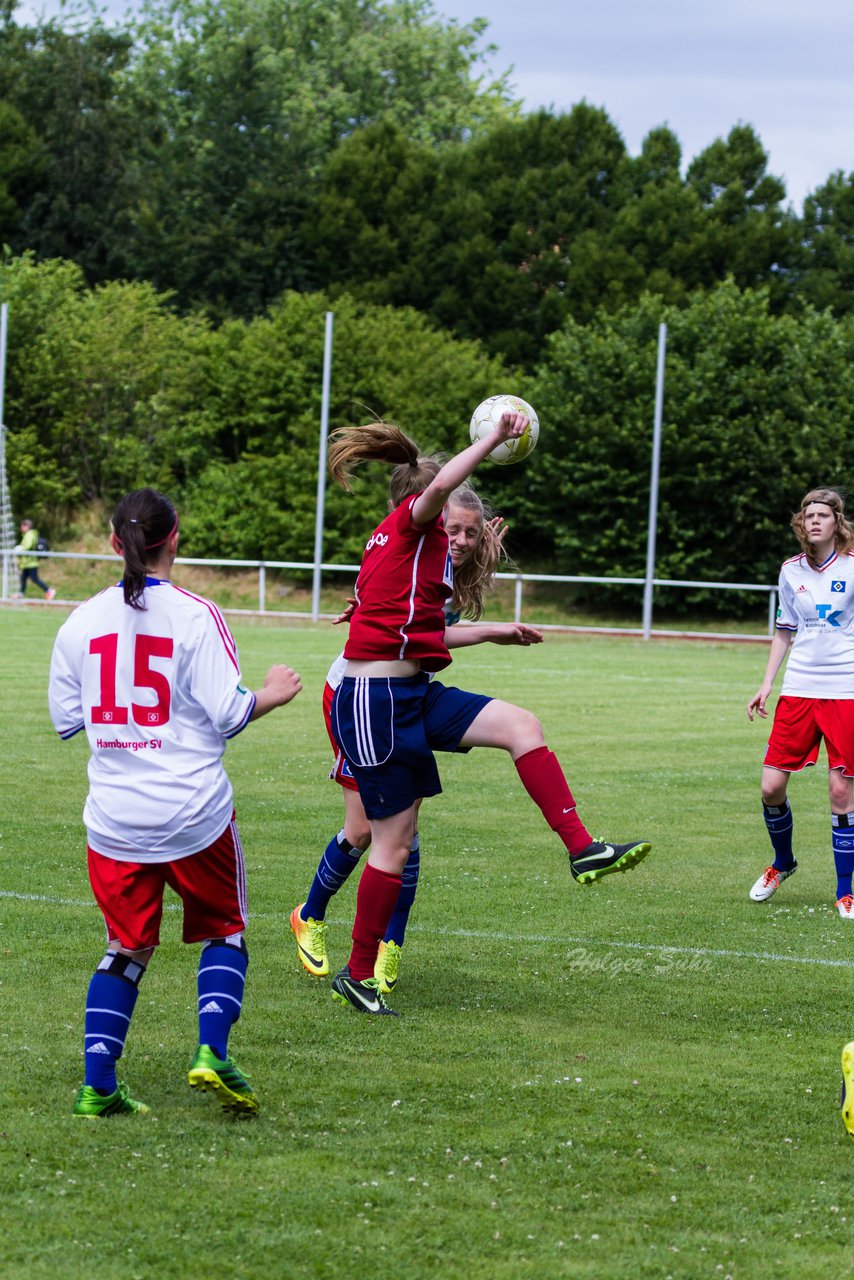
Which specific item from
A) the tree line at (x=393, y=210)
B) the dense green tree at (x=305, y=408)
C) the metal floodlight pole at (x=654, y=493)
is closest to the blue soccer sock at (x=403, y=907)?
the metal floodlight pole at (x=654, y=493)

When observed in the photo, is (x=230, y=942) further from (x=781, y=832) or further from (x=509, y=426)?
(x=781, y=832)

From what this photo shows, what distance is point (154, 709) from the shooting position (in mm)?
4250

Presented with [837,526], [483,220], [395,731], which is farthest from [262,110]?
[395,731]

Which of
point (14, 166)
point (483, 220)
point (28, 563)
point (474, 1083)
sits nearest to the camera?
point (474, 1083)

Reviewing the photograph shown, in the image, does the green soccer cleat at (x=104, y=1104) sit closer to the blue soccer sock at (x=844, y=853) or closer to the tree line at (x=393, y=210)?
the blue soccer sock at (x=844, y=853)

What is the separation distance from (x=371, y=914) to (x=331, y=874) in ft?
2.08

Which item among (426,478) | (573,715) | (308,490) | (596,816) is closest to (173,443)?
(308,490)

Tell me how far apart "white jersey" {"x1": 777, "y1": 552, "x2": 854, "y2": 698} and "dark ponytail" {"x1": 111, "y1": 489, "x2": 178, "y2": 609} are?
4236 mm

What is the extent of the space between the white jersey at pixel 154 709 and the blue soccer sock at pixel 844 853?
14.1ft

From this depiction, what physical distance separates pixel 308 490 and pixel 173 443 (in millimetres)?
5136

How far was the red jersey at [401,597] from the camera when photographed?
536 centimetres

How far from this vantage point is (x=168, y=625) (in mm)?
4227

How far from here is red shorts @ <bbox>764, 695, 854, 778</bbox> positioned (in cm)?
778

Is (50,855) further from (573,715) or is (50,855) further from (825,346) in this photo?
(825,346)
